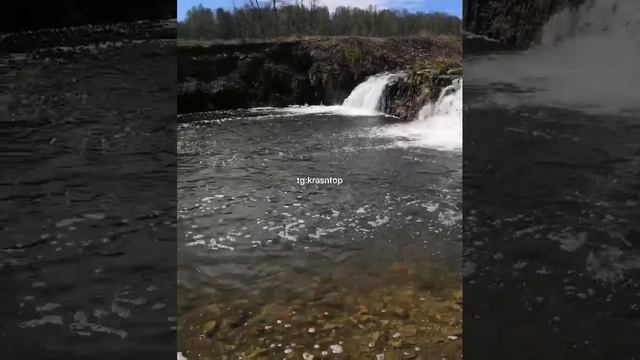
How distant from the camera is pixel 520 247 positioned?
371 centimetres

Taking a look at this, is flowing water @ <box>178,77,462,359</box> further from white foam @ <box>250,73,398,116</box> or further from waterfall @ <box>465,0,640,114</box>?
waterfall @ <box>465,0,640,114</box>

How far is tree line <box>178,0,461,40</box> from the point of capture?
3396mm

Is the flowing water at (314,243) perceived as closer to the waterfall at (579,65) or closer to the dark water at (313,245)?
the dark water at (313,245)

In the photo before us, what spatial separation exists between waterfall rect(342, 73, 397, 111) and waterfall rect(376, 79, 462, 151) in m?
0.36

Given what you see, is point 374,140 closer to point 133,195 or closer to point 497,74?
point 497,74

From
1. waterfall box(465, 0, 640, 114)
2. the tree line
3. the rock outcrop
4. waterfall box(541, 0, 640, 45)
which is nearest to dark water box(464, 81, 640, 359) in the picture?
waterfall box(465, 0, 640, 114)

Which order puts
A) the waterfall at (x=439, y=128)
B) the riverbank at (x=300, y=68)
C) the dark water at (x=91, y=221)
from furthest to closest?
the waterfall at (x=439, y=128)
the riverbank at (x=300, y=68)
the dark water at (x=91, y=221)

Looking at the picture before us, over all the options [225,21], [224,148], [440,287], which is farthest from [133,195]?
[440,287]

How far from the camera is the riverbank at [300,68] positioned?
4.20 m

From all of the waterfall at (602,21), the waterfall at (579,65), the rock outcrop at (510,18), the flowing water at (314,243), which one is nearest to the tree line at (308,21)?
the rock outcrop at (510,18)

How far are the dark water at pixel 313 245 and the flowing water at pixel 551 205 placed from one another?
8.9 inches

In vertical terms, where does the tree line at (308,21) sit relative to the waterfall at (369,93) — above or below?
above

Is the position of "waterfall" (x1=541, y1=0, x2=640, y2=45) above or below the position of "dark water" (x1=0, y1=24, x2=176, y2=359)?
above

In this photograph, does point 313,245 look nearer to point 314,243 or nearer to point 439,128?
point 314,243
